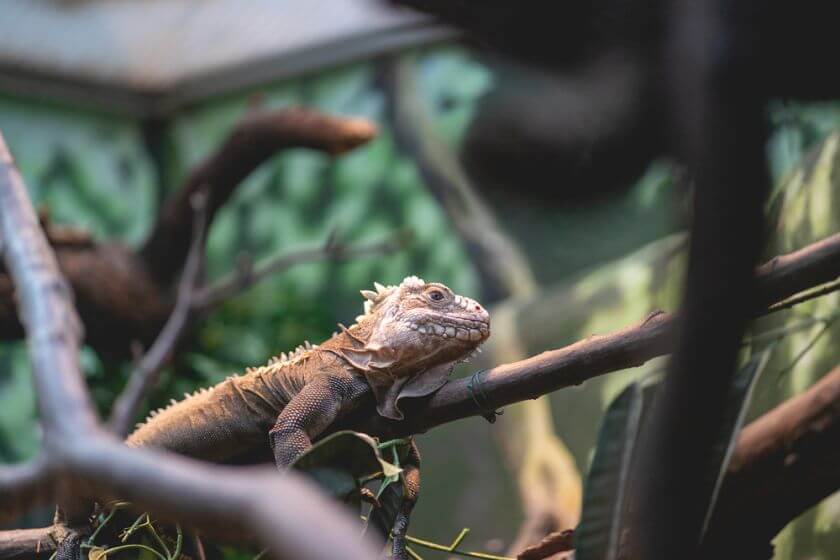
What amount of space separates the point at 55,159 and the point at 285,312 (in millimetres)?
2603

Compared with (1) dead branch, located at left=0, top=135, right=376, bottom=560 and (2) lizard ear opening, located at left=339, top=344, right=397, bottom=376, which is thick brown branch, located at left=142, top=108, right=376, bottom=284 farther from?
(1) dead branch, located at left=0, top=135, right=376, bottom=560

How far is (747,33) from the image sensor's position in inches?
37.8

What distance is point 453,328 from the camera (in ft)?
9.54

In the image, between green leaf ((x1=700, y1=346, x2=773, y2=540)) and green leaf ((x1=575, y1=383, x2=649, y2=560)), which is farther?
green leaf ((x1=700, y1=346, x2=773, y2=540))

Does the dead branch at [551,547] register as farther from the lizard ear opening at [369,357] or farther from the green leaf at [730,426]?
the lizard ear opening at [369,357]

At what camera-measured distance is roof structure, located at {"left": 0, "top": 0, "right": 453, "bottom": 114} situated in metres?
7.48

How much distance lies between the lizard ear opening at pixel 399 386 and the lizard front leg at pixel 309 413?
46 mm

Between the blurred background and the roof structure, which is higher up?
the roof structure

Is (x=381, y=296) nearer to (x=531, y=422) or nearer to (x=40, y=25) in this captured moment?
(x=531, y=422)

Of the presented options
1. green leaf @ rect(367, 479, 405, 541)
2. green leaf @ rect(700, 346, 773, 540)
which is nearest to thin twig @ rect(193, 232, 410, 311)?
green leaf @ rect(367, 479, 405, 541)

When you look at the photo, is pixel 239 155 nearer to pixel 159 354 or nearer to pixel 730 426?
pixel 159 354

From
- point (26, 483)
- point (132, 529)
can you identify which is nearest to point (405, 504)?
point (132, 529)

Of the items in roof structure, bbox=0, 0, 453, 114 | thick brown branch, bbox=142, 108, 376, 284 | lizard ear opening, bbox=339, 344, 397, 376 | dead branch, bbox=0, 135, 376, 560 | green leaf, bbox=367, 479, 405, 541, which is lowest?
dead branch, bbox=0, 135, 376, 560

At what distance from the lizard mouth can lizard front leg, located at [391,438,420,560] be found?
1.13ft
